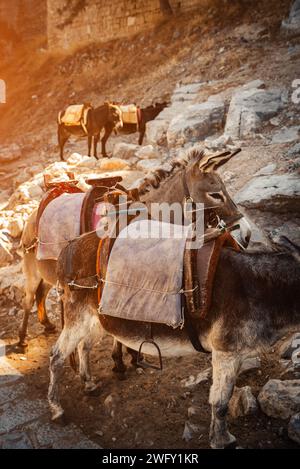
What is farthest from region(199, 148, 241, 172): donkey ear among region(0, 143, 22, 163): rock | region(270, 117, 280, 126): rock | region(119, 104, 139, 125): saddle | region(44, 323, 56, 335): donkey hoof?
region(0, 143, 22, 163): rock

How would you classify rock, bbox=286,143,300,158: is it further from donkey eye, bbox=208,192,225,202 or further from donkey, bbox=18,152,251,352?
donkey eye, bbox=208,192,225,202

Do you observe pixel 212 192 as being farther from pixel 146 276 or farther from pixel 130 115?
pixel 130 115

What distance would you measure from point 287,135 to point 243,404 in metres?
6.61

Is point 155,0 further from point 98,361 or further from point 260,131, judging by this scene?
point 98,361

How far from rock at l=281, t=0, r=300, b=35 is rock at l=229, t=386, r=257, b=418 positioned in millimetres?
14680

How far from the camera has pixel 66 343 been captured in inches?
132

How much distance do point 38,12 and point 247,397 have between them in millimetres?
31189

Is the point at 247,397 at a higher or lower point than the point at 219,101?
lower

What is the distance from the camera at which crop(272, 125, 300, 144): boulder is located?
26.9 feet

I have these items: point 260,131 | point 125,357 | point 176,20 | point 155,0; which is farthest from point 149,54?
point 125,357

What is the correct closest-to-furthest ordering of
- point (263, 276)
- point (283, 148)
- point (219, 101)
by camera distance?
point (263, 276), point (283, 148), point (219, 101)

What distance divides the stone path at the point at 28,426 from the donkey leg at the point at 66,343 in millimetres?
140

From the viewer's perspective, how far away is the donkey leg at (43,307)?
16.8ft

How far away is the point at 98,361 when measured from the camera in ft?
14.7
